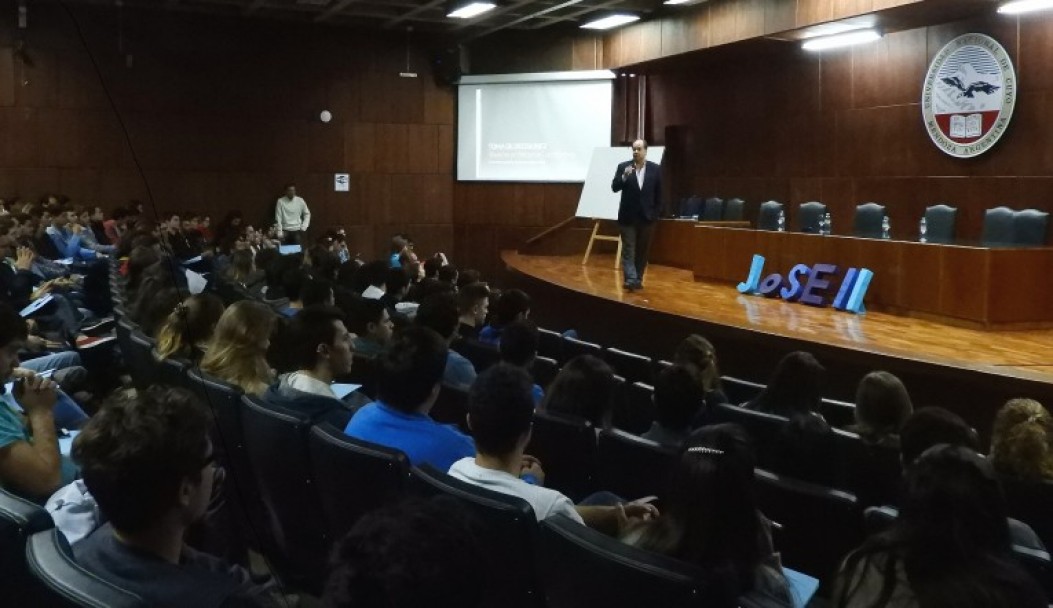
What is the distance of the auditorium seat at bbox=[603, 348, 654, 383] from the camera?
5133 millimetres

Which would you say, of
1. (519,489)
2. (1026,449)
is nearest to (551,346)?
(1026,449)

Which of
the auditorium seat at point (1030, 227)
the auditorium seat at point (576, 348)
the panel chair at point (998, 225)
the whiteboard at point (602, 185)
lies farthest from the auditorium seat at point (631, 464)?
the whiteboard at point (602, 185)

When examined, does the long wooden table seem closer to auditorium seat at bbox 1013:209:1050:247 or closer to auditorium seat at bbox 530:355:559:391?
auditorium seat at bbox 1013:209:1050:247

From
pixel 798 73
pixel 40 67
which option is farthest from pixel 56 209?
pixel 798 73

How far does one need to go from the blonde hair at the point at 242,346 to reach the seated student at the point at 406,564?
2.40 metres

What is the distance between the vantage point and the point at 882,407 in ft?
11.5

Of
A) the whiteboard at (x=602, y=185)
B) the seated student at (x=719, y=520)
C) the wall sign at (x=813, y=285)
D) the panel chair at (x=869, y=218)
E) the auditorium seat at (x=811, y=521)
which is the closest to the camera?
the seated student at (x=719, y=520)

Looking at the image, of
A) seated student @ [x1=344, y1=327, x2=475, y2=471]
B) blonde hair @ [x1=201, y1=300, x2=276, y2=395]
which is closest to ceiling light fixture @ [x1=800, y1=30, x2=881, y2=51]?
blonde hair @ [x1=201, y1=300, x2=276, y2=395]

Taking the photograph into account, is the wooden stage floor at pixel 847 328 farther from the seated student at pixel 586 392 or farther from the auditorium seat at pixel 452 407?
the auditorium seat at pixel 452 407

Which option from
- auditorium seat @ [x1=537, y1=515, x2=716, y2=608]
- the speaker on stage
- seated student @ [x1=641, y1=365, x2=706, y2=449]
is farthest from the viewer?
the speaker on stage

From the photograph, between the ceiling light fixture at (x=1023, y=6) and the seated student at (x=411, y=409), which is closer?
the seated student at (x=411, y=409)

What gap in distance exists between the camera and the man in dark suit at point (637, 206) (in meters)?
8.41

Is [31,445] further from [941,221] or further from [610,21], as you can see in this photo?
[610,21]

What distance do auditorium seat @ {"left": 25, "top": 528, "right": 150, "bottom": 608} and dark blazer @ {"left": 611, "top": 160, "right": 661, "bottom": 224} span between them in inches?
282
